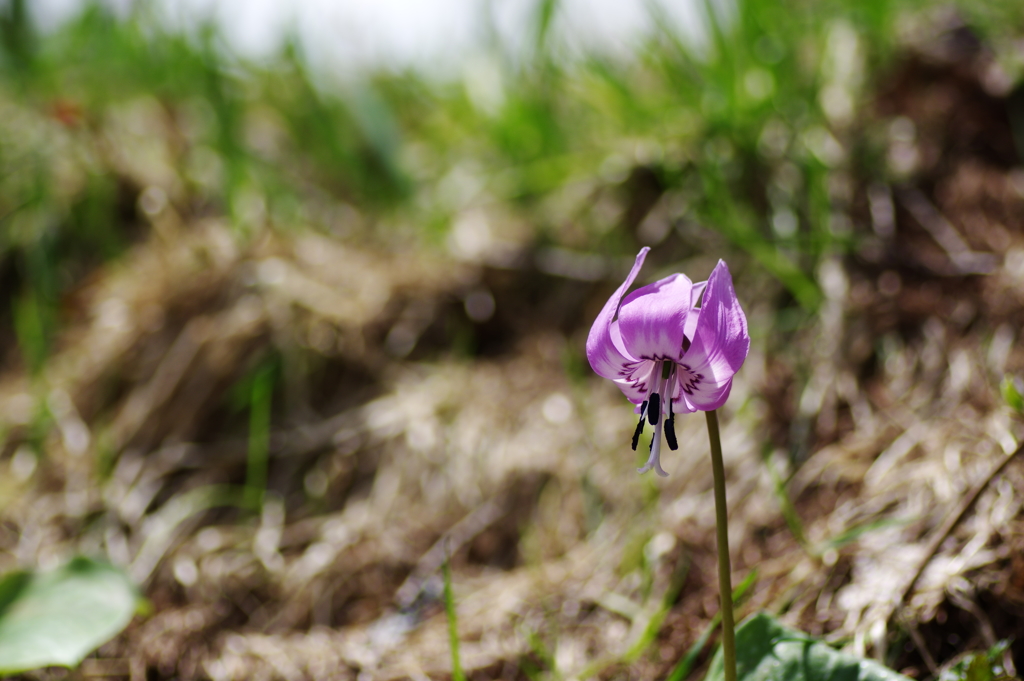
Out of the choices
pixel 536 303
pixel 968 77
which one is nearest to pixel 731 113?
pixel 968 77

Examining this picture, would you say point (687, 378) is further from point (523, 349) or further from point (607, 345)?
point (523, 349)

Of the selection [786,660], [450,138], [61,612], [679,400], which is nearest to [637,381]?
[679,400]

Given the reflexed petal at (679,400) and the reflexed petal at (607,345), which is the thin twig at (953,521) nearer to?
the reflexed petal at (679,400)

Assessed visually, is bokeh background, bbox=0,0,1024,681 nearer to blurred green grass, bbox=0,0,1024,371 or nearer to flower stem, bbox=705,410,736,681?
blurred green grass, bbox=0,0,1024,371

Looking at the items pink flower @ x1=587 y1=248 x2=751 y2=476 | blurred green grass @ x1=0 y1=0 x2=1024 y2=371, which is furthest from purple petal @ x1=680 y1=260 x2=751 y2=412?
blurred green grass @ x1=0 y1=0 x2=1024 y2=371

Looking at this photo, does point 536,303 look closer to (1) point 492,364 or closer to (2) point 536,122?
(1) point 492,364

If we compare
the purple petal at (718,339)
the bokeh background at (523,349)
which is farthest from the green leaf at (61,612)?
the purple petal at (718,339)
